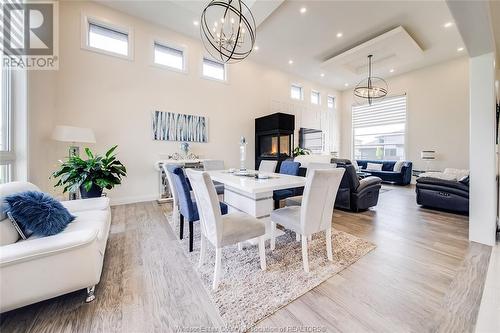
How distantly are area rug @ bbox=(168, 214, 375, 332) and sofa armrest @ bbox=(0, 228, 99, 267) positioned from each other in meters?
0.96

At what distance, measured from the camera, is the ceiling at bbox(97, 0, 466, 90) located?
3924mm

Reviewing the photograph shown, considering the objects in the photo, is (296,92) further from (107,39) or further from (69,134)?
(69,134)

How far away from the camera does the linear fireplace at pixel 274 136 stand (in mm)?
5695

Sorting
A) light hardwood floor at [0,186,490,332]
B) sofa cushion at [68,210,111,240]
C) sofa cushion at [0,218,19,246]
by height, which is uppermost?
sofa cushion at [0,218,19,246]

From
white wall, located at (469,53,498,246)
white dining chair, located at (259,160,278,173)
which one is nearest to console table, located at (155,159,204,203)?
white dining chair, located at (259,160,278,173)

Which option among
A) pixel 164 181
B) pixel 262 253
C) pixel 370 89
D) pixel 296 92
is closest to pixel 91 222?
pixel 262 253

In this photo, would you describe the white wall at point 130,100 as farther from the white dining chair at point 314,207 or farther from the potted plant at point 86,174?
the white dining chair at point 314,207

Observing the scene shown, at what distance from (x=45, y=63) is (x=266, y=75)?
209 inches

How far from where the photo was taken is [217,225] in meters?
1.58

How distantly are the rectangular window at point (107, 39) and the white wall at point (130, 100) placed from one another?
Answer: 4.8 inches

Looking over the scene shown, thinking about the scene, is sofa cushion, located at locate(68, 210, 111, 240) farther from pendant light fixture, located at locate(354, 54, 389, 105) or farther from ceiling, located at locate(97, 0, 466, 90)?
pendant light fixture, located at locate(354, 54, 389, 105)

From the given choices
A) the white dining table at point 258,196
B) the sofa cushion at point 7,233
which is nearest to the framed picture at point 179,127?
the white dining table at point 258,196

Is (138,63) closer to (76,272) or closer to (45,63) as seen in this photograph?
(45,63)
